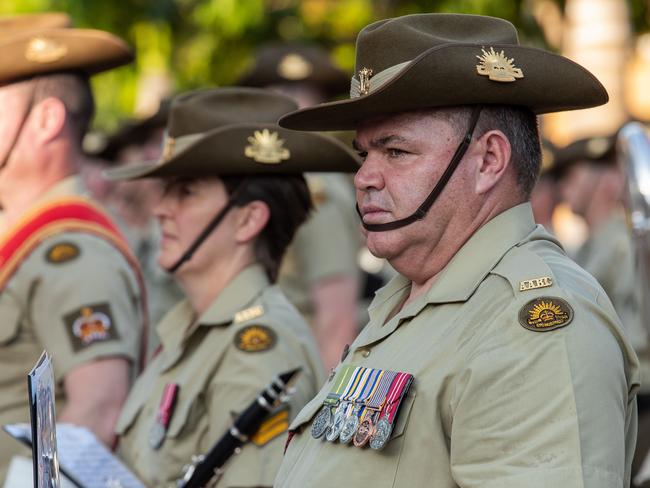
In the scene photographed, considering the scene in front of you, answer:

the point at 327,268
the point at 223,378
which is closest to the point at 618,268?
the point at 327,268

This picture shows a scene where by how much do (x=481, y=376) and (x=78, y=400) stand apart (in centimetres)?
224

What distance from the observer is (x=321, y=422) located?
3.08 meters

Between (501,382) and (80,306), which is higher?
(501,382)

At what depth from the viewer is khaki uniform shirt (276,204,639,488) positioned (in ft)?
8.61

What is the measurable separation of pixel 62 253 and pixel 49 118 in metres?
0.61

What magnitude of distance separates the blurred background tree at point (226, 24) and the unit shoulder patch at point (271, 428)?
1094 cm

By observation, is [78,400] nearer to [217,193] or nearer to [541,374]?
[217,193]

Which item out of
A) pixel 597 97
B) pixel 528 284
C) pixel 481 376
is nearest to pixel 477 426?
pixel 481 376

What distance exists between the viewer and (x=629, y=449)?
3.01 meters

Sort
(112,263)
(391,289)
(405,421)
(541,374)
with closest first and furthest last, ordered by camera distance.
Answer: (541,374) < (405,421) < (391,289) < (112,263)

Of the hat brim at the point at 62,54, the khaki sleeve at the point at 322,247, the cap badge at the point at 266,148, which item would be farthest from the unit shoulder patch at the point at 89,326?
the khaki sleeve at the point at 322,247

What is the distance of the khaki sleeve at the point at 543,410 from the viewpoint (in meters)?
2.60

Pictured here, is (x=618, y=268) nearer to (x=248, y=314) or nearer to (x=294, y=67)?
(x=294, y=67)

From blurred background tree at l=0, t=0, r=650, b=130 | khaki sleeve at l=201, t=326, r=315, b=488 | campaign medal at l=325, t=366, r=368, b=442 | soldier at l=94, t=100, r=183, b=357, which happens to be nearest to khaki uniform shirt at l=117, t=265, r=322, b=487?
khaki sleeve at l=201, t=326, r=315, b=488
